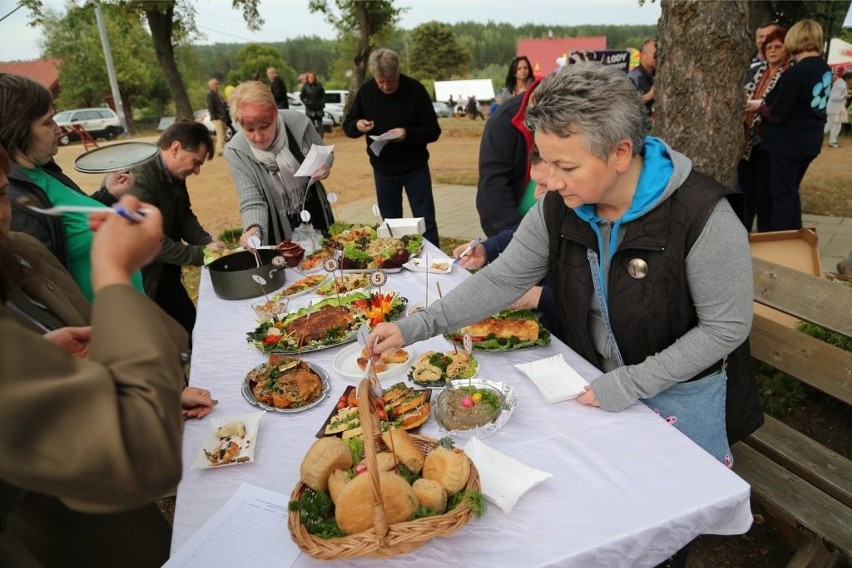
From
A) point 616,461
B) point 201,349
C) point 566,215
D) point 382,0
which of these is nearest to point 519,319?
point 566,215

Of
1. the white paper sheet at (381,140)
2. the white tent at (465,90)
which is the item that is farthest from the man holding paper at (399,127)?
the white tent at (465,90)

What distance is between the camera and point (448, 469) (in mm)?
1243

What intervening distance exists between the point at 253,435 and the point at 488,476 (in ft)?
2.50

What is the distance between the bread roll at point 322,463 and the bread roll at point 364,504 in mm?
124

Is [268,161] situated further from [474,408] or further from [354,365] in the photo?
[474,408]

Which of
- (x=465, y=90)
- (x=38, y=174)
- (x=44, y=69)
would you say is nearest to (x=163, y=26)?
(x=38, y=174)

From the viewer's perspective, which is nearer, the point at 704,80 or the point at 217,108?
the point at 704,80

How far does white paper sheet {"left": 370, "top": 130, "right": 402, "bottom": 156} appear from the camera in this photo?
4.76 metres

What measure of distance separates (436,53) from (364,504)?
221 ft

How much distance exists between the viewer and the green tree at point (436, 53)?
2446 inches

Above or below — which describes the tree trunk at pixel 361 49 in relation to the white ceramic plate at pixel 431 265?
above

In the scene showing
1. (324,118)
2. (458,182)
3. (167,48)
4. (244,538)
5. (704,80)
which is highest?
(167,48)

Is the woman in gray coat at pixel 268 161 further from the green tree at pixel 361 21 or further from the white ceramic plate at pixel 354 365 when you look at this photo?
the green tree at pixel 361 21

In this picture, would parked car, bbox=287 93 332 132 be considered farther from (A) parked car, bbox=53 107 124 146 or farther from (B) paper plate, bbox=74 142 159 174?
(B) paper plate, bbox=74 142 159 174
